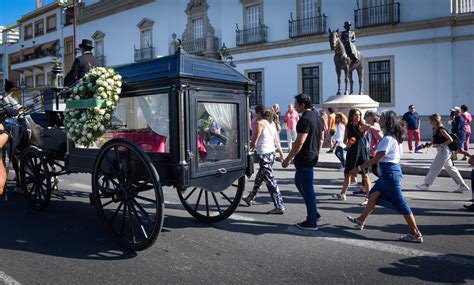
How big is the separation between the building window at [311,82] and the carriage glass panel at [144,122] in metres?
19.4

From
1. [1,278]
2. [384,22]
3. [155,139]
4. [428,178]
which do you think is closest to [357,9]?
[384,22]

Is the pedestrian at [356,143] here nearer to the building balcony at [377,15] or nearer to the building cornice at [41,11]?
the building balcony at [377,15]

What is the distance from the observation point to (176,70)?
4.45m

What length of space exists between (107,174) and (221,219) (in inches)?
63.3

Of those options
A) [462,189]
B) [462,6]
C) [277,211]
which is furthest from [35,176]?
[462,6]

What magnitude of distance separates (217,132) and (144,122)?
91 centimetres

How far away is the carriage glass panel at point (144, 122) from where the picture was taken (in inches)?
188

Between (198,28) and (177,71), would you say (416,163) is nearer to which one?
(177,71)

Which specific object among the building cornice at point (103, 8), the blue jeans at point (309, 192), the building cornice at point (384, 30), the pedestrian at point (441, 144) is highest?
the building cornice at point (103, 8)

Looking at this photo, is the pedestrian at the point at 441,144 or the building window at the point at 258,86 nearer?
the pedestrian at the point at 441,144

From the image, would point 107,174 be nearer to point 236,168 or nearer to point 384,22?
point 236,168

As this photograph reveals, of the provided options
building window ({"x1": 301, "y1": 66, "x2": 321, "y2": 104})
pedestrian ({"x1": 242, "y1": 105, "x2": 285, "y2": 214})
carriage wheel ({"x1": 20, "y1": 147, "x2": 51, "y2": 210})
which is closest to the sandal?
pedestrian ({"x1": 242, "y1": 105, "x2": 285, "y2": 214})

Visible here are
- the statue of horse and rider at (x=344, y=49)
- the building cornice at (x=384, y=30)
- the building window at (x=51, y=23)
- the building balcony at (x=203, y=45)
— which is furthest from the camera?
the building window at (x=51, y=23)

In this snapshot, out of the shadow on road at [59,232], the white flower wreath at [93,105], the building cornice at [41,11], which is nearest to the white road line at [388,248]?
the shadow on road at [59,232]
